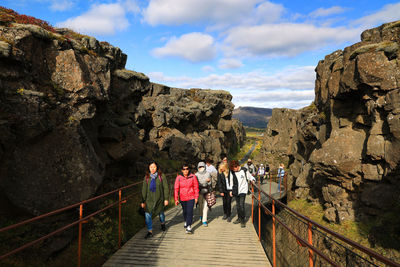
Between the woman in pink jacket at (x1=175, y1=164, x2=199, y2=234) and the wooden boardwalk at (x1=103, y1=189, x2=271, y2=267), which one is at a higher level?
the woman in pink jacket at (x1=175, y1=164, x2=199, y2=234)

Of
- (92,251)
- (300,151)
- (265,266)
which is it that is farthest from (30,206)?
(300,151)

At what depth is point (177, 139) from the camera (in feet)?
81.0

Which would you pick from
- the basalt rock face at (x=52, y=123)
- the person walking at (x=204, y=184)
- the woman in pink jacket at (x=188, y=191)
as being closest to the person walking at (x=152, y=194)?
the woman in pink jacket at (x=188, y=191)

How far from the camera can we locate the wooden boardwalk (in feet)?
18.0

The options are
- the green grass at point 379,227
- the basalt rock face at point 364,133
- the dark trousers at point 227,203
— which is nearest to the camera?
the dark trousers at point 227,203

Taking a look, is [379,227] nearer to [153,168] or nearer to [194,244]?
[194,244]

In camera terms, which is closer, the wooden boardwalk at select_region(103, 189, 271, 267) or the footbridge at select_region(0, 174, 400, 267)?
the footbridge at select_region(0, 174, 400, 267)

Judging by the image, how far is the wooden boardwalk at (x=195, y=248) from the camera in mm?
5484

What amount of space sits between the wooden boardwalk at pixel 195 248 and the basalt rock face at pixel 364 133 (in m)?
9.78

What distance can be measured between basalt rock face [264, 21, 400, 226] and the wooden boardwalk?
9781 millimetres

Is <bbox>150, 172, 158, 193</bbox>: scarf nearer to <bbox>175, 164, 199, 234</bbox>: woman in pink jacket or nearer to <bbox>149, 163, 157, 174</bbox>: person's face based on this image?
<bbox>149, 163, 157, 174</bbox>: person's face

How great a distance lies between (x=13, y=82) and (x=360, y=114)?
725 inches

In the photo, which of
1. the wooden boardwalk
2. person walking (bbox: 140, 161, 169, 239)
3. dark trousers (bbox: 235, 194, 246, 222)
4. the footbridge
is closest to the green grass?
the footbridge

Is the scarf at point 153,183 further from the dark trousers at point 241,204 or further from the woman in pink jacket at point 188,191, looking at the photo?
the dark trousers at point 241,204
